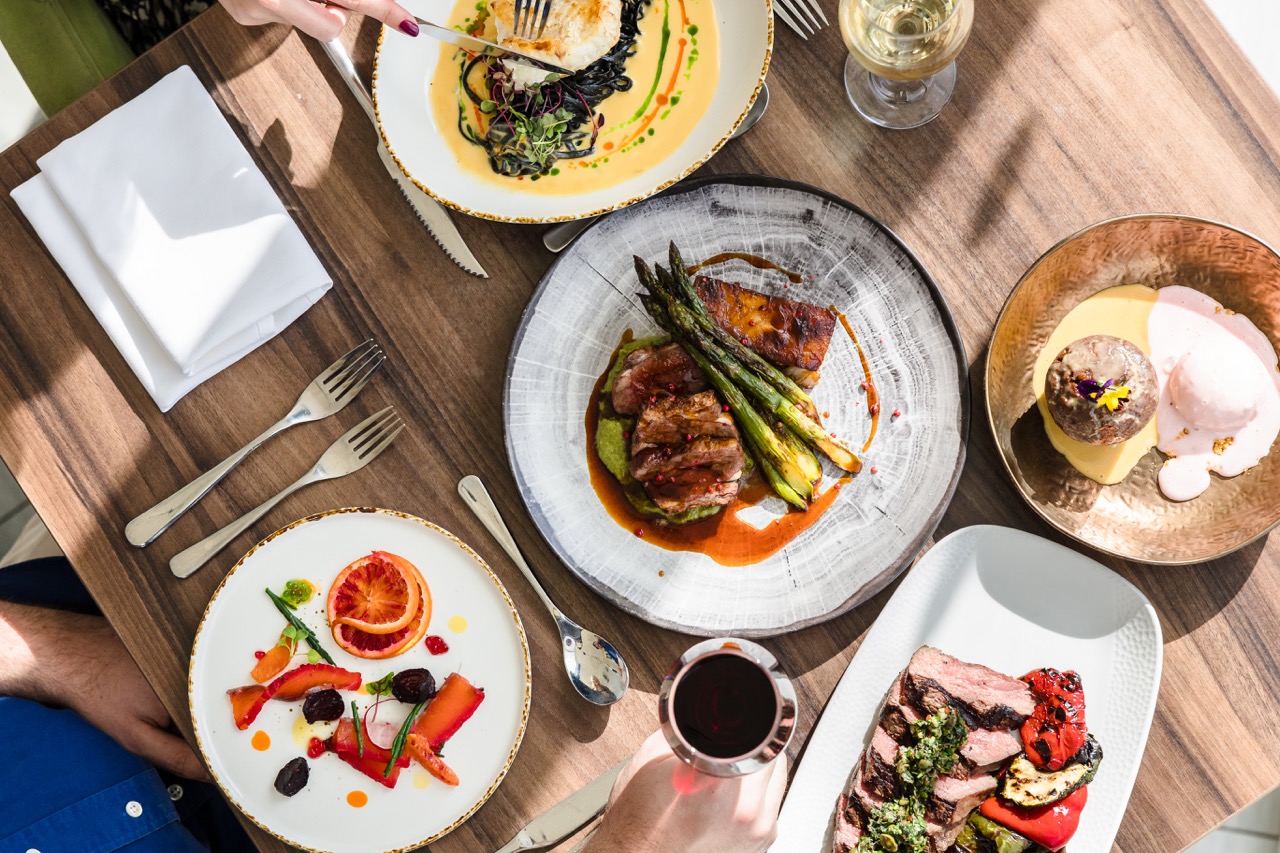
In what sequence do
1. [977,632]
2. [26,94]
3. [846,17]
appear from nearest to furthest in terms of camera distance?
[846,17], [977,632], [26,94]

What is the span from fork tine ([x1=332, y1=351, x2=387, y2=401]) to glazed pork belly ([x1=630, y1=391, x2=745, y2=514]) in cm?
85

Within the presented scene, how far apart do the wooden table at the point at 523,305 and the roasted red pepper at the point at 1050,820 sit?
0.89 ft

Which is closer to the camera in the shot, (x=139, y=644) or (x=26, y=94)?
(x=139, y=644)

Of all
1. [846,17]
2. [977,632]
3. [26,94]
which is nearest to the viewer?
[846,17]

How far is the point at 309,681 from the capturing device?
2.74 metres

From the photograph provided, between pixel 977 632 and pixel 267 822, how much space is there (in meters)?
2.24

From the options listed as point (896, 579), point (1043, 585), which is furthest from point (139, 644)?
point (1043, 585)

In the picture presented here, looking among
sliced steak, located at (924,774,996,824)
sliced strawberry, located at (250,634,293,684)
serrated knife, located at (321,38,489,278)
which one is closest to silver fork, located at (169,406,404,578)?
sliced strawberry, located at (250,634,293,684)

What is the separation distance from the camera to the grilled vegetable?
8.87 ft

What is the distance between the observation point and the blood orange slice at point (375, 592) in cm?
273

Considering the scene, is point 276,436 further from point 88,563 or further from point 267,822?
point 267,822

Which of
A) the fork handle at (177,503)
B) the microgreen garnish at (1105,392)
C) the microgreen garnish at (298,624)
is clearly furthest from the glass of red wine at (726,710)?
the fork handle at (177,503)

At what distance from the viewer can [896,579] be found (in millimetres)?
2883

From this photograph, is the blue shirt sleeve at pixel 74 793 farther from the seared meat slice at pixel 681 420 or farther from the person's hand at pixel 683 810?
the seared meat slice at pixel 681 420
